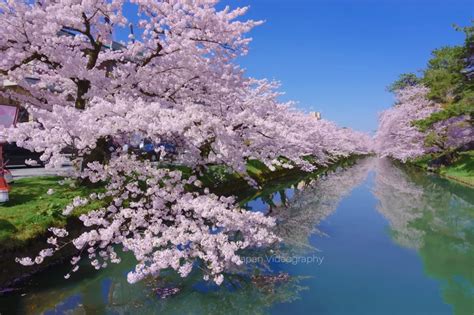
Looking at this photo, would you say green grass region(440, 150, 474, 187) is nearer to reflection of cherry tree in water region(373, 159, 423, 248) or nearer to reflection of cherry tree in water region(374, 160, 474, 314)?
reflection of cherry tree in water region(374, 160, 474, 314)

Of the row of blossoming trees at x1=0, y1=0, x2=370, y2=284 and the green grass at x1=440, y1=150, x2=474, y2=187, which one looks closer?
the row of blossoming trees at x1=0, y1=0, x2=370, y2=284

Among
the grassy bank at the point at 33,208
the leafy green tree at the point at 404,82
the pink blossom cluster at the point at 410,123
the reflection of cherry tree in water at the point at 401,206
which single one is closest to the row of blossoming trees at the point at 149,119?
the grassy bank at the point at 33,208

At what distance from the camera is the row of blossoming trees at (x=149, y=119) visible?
849 cm

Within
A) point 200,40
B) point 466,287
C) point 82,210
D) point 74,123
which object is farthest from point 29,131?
→ point 466,287

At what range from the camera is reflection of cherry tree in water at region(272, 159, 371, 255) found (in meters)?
13.9

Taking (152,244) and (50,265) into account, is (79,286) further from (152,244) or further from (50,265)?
(152,244)

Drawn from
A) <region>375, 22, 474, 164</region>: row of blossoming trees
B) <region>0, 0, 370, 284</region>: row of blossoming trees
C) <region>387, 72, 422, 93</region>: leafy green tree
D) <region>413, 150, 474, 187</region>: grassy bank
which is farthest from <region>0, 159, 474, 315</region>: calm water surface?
<region>387, 72, 422, 93</region>: leafy green tree

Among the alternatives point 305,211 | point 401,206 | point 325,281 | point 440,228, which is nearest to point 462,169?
point 401,206

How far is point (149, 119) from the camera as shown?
857 centimetres

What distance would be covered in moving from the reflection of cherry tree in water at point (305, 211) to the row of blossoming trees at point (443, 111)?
9.35 meters

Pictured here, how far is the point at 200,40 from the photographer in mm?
10969

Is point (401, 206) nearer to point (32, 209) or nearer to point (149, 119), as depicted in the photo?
point (149, 119)

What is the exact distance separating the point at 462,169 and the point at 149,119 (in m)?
31.5

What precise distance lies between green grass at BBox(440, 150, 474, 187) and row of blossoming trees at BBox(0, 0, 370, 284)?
21.5 m
